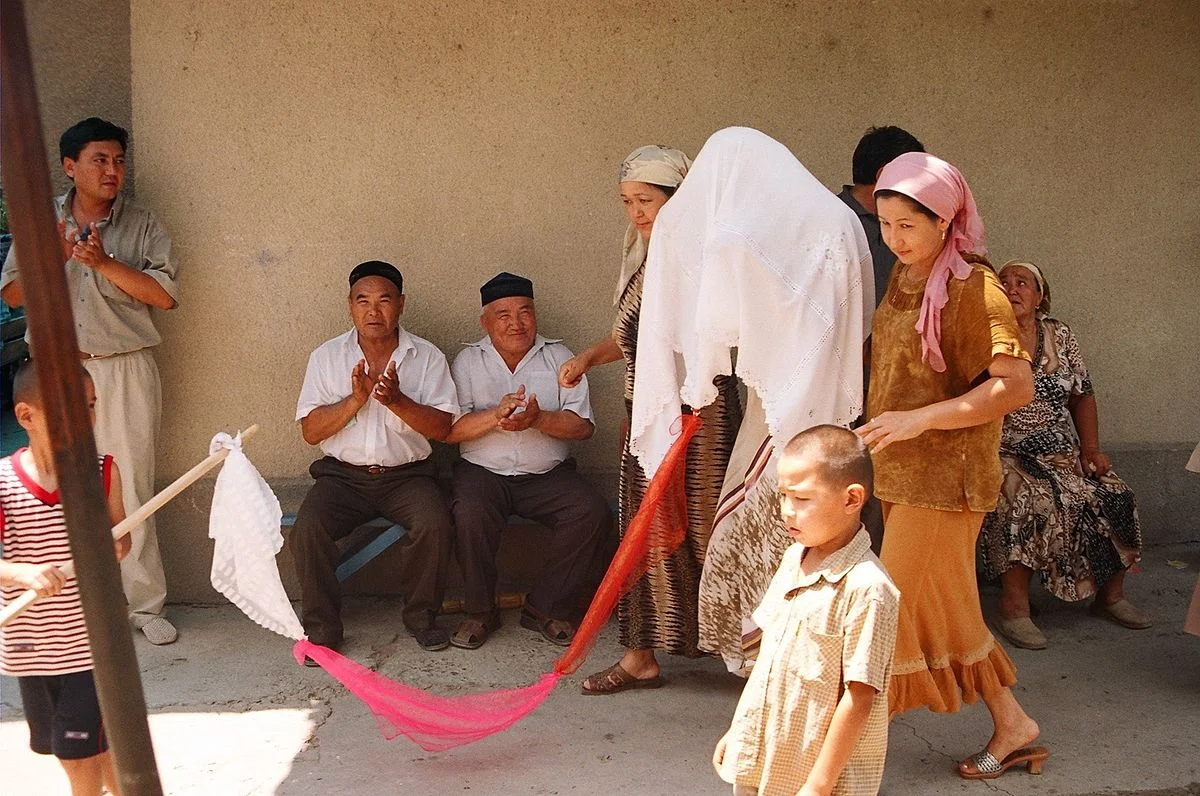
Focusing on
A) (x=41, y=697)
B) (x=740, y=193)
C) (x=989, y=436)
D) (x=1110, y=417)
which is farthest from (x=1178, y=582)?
(x=41, y=697)

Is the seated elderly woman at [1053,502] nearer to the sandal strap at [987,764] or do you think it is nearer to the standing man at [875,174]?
the standing man at [875,174]

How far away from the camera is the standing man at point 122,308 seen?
16.2 feet

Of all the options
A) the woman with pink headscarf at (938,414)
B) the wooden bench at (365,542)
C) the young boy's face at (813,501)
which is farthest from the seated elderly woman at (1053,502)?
the young boy's face at (813,501)

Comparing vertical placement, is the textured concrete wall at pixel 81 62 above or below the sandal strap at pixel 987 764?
above

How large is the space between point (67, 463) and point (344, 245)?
3.44 metres

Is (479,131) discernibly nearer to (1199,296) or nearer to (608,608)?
(608,608)

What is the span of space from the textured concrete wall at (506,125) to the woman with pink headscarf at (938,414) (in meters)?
2.10

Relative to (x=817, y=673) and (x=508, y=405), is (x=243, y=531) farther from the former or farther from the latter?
(x=508, y=405)

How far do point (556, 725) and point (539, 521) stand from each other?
113 cm

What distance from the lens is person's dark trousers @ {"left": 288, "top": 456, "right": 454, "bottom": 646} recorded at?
4918mm

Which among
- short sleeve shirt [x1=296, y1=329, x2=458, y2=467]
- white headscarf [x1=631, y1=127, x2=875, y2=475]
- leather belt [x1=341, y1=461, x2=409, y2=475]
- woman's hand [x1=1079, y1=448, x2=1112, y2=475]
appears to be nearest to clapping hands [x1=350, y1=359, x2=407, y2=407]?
short sleeve shirt [x1=296, y1=329, x2=458, y2=467]

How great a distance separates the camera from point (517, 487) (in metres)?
5.21

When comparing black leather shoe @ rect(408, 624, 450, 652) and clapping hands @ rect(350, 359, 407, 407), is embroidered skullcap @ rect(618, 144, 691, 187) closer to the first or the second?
clapping hands @ rect(350, 359, 407, 407)

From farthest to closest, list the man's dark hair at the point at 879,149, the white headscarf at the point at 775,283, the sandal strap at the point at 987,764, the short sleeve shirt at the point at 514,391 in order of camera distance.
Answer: the short sleeve shirt at the point at 514,391 → the man's dark hair at the point at 879,149 → the sandal strap at the point at 987,764 → the white headscarf at the point at 775,283
